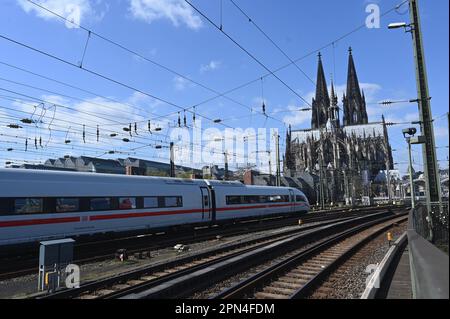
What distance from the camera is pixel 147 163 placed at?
293 feet

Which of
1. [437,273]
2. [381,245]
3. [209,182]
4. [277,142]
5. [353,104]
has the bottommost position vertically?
[381,245]

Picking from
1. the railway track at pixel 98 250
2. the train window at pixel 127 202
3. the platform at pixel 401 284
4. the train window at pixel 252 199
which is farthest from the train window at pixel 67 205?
the train window at pixel 252 199

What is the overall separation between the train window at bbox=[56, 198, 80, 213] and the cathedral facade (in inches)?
3151

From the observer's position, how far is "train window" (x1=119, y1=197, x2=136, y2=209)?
18014 millimetres

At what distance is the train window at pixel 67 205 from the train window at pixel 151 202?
3923 millimetres

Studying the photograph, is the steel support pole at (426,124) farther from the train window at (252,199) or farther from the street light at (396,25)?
the train window at (252,199)

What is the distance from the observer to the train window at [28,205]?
1383cm

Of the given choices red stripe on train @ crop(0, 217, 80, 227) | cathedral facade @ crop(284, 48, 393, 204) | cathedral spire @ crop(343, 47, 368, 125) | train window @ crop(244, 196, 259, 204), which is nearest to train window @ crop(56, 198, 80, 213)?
red stripe on train @ crop(0, 217, 80, 227)

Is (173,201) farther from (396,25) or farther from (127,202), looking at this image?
(396,25)

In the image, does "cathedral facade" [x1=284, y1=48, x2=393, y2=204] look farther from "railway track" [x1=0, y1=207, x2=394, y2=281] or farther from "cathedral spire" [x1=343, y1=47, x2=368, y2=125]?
"railway track" [x1=0, y1=207, x2=394, y2=281]

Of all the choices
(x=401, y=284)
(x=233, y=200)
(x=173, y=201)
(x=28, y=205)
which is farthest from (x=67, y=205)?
(x=233, y=200)

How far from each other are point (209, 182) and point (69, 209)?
1089 cm
